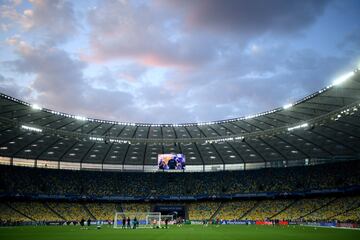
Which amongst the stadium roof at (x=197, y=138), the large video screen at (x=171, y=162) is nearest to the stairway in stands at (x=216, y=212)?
the stadium roof at (x=197, y=138)

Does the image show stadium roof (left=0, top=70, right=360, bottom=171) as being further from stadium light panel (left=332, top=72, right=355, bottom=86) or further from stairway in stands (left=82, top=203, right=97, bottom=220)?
stairway in stands (left=82, top=203, right=97, bottom=220)

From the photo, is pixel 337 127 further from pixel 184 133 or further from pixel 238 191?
pixel 184 133

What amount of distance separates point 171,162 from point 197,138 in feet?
32.2

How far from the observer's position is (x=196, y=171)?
298 feet

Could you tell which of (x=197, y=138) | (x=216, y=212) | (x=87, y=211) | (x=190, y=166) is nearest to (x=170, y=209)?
(x=216, y=212)

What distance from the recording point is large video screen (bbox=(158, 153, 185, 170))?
3214 inches

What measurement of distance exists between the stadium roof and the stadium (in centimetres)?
23

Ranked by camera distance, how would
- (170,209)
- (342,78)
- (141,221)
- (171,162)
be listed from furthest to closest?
(170,209), (171,162), (141,221), (342,78)

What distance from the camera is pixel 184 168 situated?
82.4 metres

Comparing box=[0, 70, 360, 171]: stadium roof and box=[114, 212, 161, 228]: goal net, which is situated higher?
box=[0, 70, 360, 171]: stadium roof

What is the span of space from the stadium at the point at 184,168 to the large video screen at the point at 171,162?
23 centimetres

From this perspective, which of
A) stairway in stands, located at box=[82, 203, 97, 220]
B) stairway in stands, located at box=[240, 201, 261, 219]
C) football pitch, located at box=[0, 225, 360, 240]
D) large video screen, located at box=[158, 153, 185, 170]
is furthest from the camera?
large video screen, located at box=[158, 153, 185, 170]

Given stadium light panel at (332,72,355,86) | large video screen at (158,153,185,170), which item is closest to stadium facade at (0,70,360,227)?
large video screen at (158,153,185,170)

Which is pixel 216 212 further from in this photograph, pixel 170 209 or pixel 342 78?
pixel 342 78
